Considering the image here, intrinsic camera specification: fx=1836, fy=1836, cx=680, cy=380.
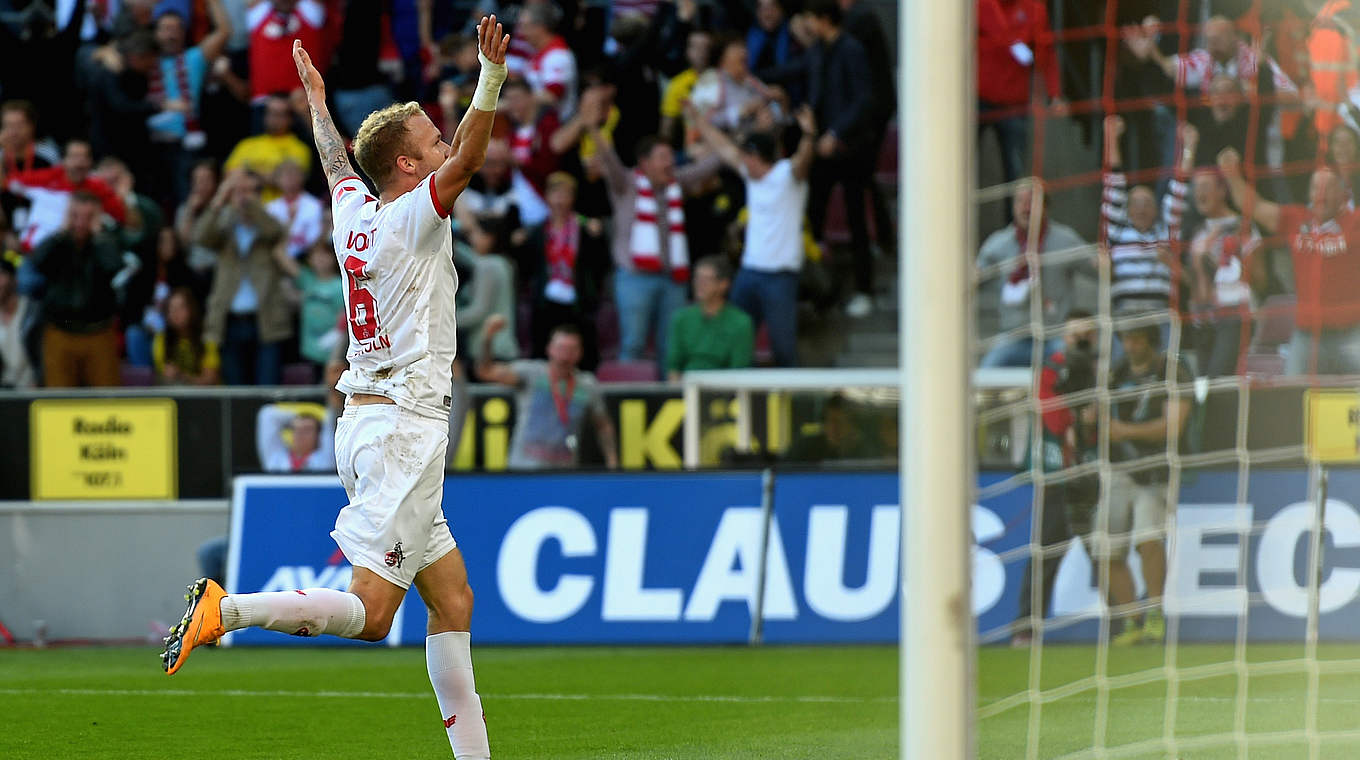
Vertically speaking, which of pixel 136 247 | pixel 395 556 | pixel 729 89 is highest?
pixel 729 89

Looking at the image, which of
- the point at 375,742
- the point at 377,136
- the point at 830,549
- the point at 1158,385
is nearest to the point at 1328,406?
the point at 1158,385

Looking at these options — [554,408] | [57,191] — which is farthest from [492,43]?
[57,191]

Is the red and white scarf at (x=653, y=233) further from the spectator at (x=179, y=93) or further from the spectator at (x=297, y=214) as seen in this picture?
the spectator at (x=179, y=93)

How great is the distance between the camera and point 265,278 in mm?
13586

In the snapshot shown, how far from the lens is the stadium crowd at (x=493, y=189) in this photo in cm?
1312

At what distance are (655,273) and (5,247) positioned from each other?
5236 mm

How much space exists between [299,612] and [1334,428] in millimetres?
7081

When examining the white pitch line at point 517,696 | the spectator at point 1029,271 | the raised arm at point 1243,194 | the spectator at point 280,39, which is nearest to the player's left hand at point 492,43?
the white pitch line at point 517,696

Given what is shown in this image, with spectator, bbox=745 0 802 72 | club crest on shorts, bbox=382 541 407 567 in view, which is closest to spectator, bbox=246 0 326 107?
spectator, bbox=745 0 802 72

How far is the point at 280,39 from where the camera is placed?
14453 mm

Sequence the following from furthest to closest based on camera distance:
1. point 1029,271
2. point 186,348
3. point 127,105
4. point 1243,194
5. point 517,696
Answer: point 127,105 < point 186,348 < point 1029,271 < point 1243,194 < point 517,696

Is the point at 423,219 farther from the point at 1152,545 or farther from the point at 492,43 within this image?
the point at 1152,545

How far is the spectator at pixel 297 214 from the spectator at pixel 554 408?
2.18 m

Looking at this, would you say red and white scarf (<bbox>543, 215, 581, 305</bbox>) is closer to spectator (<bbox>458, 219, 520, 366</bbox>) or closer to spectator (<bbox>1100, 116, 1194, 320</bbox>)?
spectator (<bbox>458, 219, 520, 366</bbox>)
